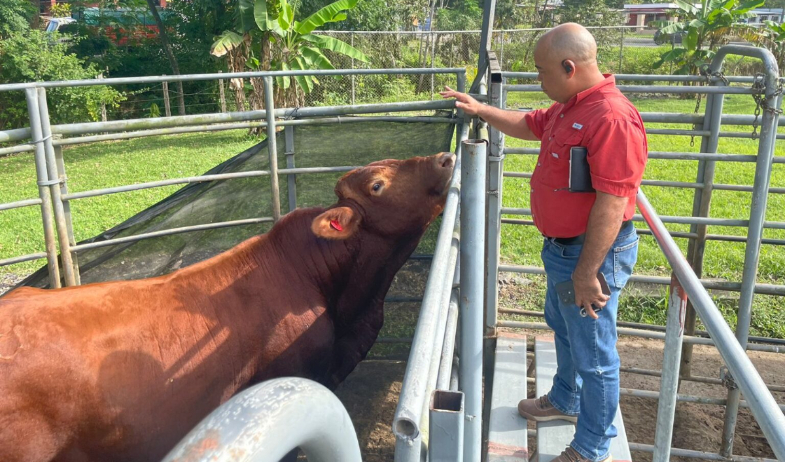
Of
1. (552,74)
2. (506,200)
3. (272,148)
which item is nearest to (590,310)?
(552,74)

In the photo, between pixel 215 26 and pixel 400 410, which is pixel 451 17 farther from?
pixel 400 410

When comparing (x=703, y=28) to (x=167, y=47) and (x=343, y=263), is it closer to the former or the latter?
(x=167, y=47)

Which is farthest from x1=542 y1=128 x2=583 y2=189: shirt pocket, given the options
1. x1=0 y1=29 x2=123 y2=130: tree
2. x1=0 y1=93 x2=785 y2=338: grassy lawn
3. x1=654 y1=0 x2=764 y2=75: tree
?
x1=654 y1=0 x2=764 y2=75: tree

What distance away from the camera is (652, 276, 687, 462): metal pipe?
7.29 feet

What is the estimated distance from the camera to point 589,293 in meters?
2.74

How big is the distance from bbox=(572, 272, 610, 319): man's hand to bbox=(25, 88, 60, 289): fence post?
2.94m

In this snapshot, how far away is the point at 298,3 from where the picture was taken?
54.5 feet

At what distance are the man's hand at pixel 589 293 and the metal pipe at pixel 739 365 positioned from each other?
60 centimetres

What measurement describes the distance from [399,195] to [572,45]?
1.26 meters

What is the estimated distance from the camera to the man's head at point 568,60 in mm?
2738

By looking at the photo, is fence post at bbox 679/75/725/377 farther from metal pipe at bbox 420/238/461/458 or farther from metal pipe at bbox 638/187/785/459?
metal pipe at bbox 420/238/461/458

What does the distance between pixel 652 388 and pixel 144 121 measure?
13.7ft

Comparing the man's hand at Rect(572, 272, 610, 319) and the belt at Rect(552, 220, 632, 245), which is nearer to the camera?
the man's hand at Rect(572, 272, 610, 319)

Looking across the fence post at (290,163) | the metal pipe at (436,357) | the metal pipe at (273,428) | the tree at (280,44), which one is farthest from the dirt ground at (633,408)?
the tree at (280,44)
